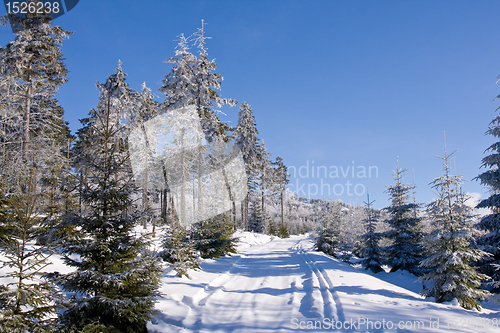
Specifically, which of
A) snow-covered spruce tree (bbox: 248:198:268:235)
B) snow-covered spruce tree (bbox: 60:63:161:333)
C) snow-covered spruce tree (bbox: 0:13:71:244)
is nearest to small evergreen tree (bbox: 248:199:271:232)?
snow-covered spruce tree (bbox: 248:198:268:235)

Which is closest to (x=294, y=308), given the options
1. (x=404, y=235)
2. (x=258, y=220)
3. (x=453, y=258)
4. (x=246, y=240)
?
(x=453, y=258)

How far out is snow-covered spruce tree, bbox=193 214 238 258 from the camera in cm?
1575

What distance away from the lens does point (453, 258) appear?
9.59 m

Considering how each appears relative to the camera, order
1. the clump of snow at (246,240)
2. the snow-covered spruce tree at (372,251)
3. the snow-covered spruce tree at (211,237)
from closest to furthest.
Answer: the snow-covered spruce tree at (211,237)
the snow-covered spruce tree at (372,251)
the clump of snow at (246,240)

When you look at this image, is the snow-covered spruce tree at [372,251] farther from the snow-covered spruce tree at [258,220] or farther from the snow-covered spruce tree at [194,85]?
the snow-covered spruce tree at [258,220]

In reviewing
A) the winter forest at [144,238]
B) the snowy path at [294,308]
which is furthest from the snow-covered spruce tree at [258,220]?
the snowy path at [294,308]

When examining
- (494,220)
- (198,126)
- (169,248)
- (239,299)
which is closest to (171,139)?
(198,126)

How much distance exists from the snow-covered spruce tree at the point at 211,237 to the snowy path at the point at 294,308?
4123mm

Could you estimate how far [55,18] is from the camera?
16516 millimetres

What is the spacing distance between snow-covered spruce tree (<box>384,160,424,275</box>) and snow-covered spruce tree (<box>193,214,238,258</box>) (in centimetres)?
1105

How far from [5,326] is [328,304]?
723cm

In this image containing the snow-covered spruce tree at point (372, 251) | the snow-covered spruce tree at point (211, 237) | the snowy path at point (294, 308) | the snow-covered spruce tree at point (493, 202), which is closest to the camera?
the snowy path at point (294, 308)

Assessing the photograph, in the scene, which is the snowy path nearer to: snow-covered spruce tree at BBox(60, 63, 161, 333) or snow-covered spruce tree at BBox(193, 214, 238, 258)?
snow-covered spruce tree at BBox(60, 63, 161, 333)

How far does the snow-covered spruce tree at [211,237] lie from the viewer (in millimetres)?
15750
